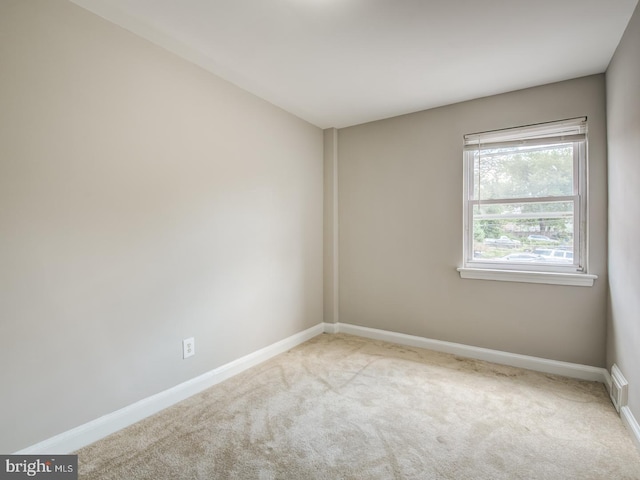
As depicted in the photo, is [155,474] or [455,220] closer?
[155,474]

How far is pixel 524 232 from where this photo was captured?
2.86m

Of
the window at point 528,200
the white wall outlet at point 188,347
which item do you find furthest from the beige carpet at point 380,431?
the window at point 528,200

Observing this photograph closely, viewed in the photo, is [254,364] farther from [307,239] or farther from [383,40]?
[383,40]

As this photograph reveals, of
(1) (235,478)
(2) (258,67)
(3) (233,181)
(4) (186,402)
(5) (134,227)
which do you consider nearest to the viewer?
(1) (235,478)

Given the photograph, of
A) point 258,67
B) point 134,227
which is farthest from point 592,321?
point 134,227

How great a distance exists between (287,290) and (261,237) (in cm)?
66

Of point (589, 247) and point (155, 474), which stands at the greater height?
point (589, 247)

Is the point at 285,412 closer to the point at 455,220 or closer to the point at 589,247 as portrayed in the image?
the point at 455,220

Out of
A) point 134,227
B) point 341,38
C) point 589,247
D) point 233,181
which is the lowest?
point 589,247

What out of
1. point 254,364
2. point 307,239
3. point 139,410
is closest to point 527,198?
point 307,239

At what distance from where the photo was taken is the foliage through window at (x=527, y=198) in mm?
2641

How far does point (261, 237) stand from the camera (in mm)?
2973

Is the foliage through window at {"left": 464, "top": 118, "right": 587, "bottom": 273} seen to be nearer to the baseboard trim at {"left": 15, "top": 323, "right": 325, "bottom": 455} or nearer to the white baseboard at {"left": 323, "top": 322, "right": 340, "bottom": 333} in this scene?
the white baseboard at {"left": 323, "top": 322, "right": 340, "bottom": 333}

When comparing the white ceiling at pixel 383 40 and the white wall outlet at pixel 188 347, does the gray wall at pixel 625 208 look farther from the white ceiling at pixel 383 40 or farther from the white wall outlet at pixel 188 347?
the white wall outlet at pixel 188 347
